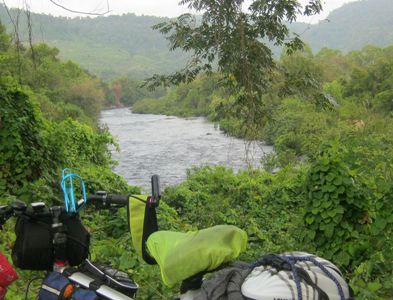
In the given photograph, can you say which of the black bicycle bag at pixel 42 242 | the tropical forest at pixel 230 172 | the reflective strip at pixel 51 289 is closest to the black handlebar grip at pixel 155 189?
the black bicycle bag at pixel 42 242

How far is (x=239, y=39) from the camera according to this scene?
626cm

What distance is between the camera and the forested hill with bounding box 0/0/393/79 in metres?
116

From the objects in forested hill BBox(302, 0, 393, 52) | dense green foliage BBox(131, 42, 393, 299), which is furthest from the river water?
forested hill BBox(302, 0, 393, 52)

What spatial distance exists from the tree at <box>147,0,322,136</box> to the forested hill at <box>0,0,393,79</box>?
106459mm

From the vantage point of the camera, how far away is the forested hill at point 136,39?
382 ft

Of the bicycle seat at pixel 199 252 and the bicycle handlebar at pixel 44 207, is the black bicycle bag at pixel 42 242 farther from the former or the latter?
the bicycle seat at pixel 199 252

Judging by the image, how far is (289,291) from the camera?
1.54 metres

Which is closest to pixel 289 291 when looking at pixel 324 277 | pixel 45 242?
pixel 324 277

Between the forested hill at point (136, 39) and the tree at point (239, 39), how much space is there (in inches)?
4191

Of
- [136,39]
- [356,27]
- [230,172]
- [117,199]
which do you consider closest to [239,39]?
[117,199]

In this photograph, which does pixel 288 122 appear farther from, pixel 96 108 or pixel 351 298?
pixel 351 298

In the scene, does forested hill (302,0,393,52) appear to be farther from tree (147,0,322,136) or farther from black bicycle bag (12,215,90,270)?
black bicycle bag (12,215,90,270)

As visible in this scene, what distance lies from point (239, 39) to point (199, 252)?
5022mm

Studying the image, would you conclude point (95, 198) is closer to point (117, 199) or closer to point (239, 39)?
point (117, 199)
